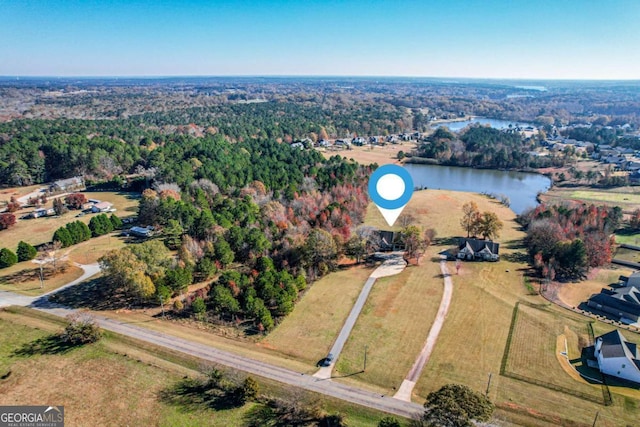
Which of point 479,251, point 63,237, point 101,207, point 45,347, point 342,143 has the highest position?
point 342,143

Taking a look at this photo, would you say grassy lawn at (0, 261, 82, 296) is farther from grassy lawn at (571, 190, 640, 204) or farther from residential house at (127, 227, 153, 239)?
grassy lawn at (571, 190, 640, 204)

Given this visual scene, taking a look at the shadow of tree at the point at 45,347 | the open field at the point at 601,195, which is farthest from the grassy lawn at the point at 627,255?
the shadow of tree at the point at 45,347

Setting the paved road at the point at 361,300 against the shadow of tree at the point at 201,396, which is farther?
the paved road at the point at 361,300

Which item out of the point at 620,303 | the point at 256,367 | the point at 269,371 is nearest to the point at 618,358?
the point at 620,303

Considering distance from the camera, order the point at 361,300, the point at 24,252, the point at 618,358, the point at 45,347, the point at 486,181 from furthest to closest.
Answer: the point at 486,181
the point at 24,252
the point at 361,300
the point at 45,347
the point at 618,358

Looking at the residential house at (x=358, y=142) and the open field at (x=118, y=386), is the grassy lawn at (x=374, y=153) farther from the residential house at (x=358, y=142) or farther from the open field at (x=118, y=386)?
the open field at (x=118, y=386)

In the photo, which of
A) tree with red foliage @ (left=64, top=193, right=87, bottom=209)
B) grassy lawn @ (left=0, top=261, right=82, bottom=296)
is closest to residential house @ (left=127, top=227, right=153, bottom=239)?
grassy lawn @ (left=0, top=261, right=82, bottom=296)

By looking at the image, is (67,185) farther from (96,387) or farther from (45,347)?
(96,387)
